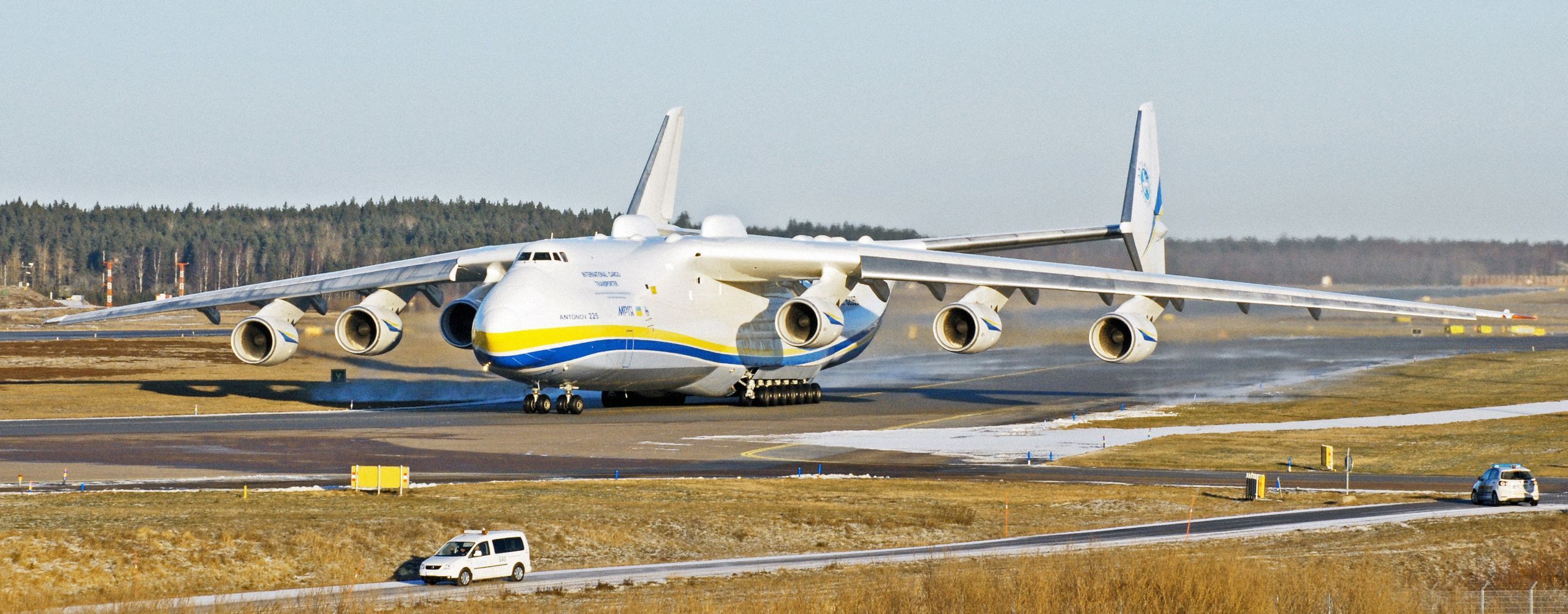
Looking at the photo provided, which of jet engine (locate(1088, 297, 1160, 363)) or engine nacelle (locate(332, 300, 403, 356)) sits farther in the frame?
engine nacelle (locate(332, 300, 403, 356))

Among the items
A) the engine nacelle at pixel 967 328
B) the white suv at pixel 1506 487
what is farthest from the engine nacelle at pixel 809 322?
the white suv at pixel 1506 487

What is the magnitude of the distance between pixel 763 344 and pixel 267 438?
12352 millimetres

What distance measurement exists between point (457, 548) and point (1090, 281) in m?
21.8

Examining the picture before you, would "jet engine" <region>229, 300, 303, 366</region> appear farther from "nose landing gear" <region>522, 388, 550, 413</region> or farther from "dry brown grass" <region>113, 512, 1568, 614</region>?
"dry brown grass" <region>113, 512, 1568, 614</region>

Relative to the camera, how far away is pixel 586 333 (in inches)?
1320

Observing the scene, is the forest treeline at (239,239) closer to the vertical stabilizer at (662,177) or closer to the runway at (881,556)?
the vertical stabilizer at (662,177)

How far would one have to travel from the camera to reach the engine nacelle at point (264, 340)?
36.5 m

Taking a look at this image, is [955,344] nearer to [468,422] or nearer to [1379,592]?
[468,422]

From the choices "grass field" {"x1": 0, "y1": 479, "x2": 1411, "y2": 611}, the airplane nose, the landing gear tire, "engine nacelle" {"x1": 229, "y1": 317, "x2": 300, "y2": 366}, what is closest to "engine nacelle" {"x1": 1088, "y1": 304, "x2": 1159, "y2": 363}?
"grass field" {"x1": 0, "y1": 479, "x2": 1411, "y2": 611}

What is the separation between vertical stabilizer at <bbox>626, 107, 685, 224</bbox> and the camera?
44250mm

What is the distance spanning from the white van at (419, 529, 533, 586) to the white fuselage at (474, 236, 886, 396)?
15.8m

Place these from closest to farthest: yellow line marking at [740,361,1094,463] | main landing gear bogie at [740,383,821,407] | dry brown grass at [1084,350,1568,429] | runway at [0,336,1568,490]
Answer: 1. runway at [0,336,1568,490]
2. yellow line marking at [740,361,1094,463]
3. dry brown grass at [1084,350,1568,429]
4. main landing gear bogie at [740,383,821,407]

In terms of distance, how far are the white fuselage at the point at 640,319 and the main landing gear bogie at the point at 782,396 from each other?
0.97 ft

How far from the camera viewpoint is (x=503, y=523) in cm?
1927
